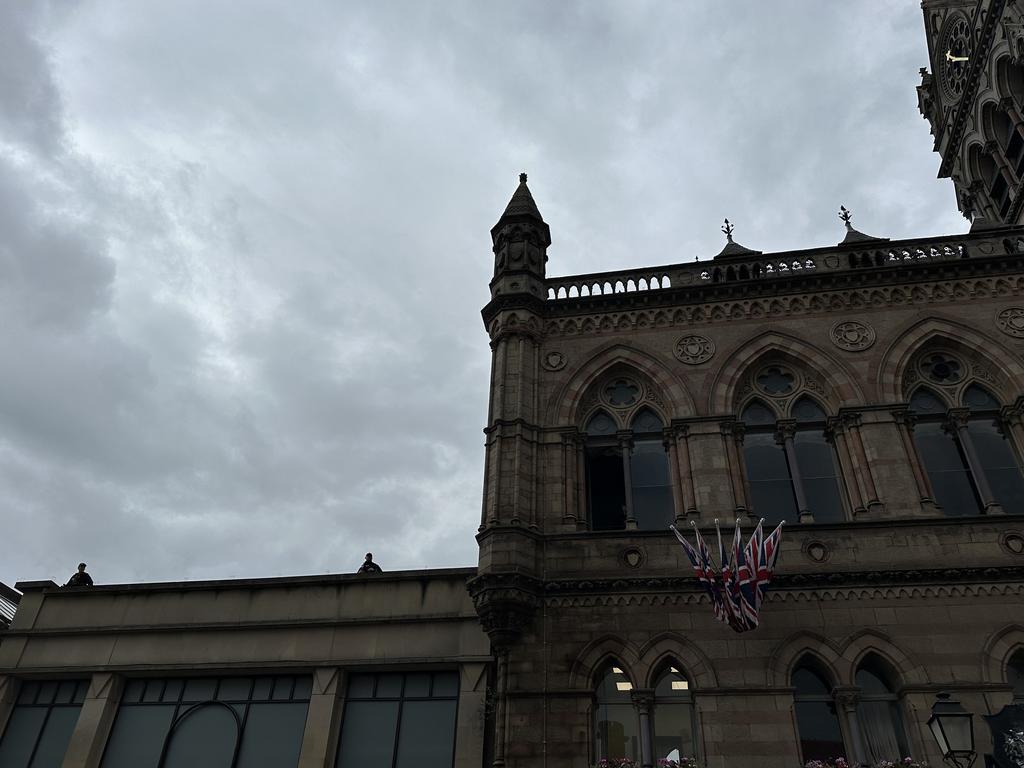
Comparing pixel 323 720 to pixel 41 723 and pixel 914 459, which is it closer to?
Answer: pixel 41 723

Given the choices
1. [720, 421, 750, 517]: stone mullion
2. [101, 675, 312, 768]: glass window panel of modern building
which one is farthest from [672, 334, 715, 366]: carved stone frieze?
[101, 675, 312, 768]: glass window panel of modern building

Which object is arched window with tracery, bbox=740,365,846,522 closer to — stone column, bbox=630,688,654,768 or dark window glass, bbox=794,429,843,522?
dark window glass, bbox=794,429,843,522

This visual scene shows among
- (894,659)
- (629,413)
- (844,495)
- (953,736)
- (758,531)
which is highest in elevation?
(629,413)

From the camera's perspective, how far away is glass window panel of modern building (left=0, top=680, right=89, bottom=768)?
19.9 meters

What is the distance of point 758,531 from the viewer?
14922 mm

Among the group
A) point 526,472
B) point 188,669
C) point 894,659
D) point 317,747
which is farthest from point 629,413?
point 188,669

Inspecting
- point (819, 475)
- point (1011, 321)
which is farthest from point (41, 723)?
point (1011, 321)

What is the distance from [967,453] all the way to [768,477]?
4612mm

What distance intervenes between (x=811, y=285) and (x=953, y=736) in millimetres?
12926

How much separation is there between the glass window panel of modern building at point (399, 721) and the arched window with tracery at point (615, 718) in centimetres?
429

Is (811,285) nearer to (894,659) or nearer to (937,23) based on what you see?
(894,659)

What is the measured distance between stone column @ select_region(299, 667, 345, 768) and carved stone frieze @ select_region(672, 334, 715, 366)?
11995 mm

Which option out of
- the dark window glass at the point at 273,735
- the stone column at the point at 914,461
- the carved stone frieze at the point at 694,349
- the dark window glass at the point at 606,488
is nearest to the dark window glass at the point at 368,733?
the dark window glass at the point at 273,735

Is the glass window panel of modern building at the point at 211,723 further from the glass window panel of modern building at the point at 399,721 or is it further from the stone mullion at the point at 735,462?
the stone mullion at the point at 735,462
